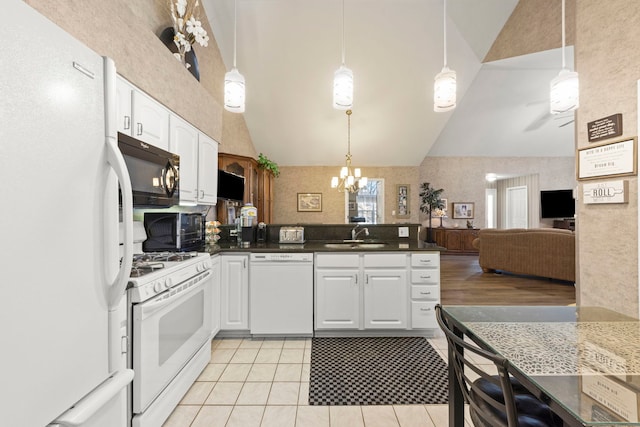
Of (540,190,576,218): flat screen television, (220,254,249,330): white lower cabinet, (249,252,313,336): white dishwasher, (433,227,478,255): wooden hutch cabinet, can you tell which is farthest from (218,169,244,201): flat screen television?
(540,190,576,218): flat screen television

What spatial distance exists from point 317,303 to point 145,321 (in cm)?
159

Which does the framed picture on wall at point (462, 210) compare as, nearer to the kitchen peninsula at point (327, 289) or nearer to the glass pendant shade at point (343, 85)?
the kitchen peninsula at point (327, 289)

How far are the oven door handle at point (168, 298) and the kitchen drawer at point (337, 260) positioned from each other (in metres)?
1.07

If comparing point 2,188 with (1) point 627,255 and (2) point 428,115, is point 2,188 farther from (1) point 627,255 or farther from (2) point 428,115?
(2) point 428,115

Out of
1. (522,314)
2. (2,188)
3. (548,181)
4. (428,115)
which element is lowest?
(522,314)

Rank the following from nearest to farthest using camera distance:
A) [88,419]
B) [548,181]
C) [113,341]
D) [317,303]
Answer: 1. [88,419]
2. [113,341]
3. [317,303]
4. [548,181]

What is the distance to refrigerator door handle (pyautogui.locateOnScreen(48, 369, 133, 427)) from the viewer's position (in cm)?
75

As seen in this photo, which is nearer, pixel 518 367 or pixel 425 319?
pixel 518 367

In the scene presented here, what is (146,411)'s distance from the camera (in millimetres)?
1471

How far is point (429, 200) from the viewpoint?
802 cm

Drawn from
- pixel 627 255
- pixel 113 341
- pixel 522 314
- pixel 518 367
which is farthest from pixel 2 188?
pixel 627 255

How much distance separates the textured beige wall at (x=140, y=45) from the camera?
1412 millimetres

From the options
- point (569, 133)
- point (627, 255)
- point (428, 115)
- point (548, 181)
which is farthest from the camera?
point (548, 181)

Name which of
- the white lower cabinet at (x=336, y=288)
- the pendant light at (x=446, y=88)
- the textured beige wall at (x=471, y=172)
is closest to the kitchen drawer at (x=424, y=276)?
the white lower cabinet at (x=336, y=288)
